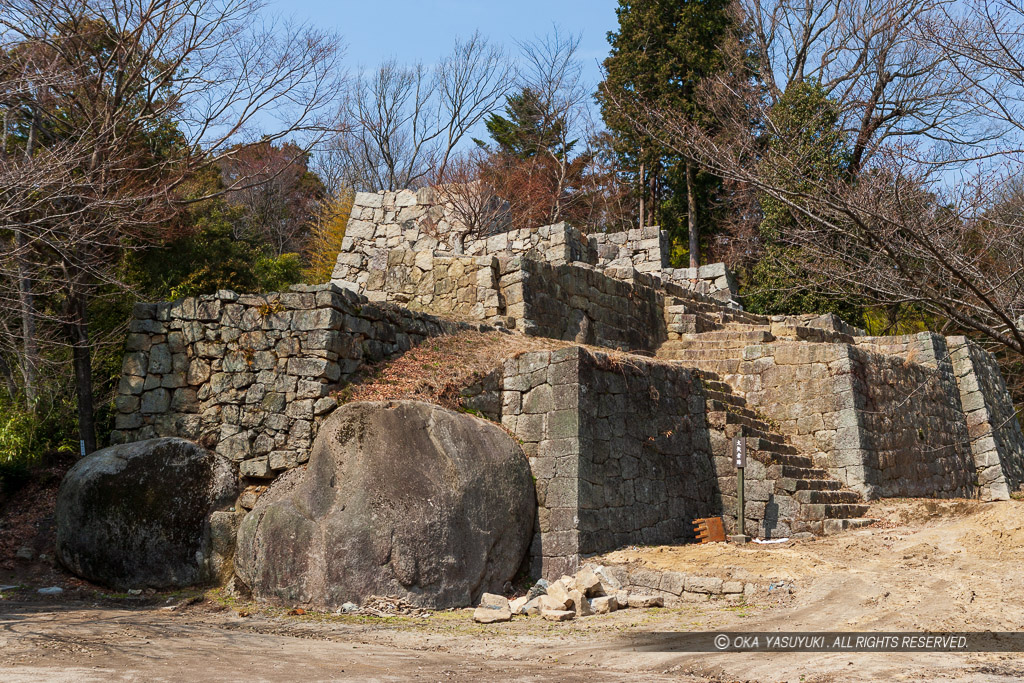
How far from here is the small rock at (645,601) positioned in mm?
8398

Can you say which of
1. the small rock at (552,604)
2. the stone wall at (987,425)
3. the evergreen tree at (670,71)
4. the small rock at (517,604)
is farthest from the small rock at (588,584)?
the evergreen tree at (670,71)

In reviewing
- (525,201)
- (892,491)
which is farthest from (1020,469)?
(525,201)

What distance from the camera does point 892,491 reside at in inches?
490

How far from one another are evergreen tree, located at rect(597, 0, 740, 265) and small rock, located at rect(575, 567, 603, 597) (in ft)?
53.9

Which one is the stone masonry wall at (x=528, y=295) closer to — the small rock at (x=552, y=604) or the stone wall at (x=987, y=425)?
the stone wall at (x=987, y=425)

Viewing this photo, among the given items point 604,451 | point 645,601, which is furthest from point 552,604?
point 604,451

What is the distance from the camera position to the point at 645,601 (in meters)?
8.40

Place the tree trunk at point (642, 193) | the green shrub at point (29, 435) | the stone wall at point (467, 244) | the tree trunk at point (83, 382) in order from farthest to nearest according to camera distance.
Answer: the tree trunk at point (642, 193) < the stone wall at point (467, 244) < the tree trunk at point (83, 382) < the green shrub at point (29, 435)

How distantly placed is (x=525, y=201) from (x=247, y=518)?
57.8ft

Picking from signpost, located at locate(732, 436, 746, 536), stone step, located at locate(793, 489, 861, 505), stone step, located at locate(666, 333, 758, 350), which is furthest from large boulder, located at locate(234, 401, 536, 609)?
stone step, located at locate(666, 333, 758, 350)

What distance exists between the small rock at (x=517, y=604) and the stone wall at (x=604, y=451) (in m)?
0.86

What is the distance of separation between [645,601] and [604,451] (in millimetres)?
2072

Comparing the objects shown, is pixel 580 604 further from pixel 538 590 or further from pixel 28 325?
pixel 28 325

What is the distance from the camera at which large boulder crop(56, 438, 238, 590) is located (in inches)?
344
